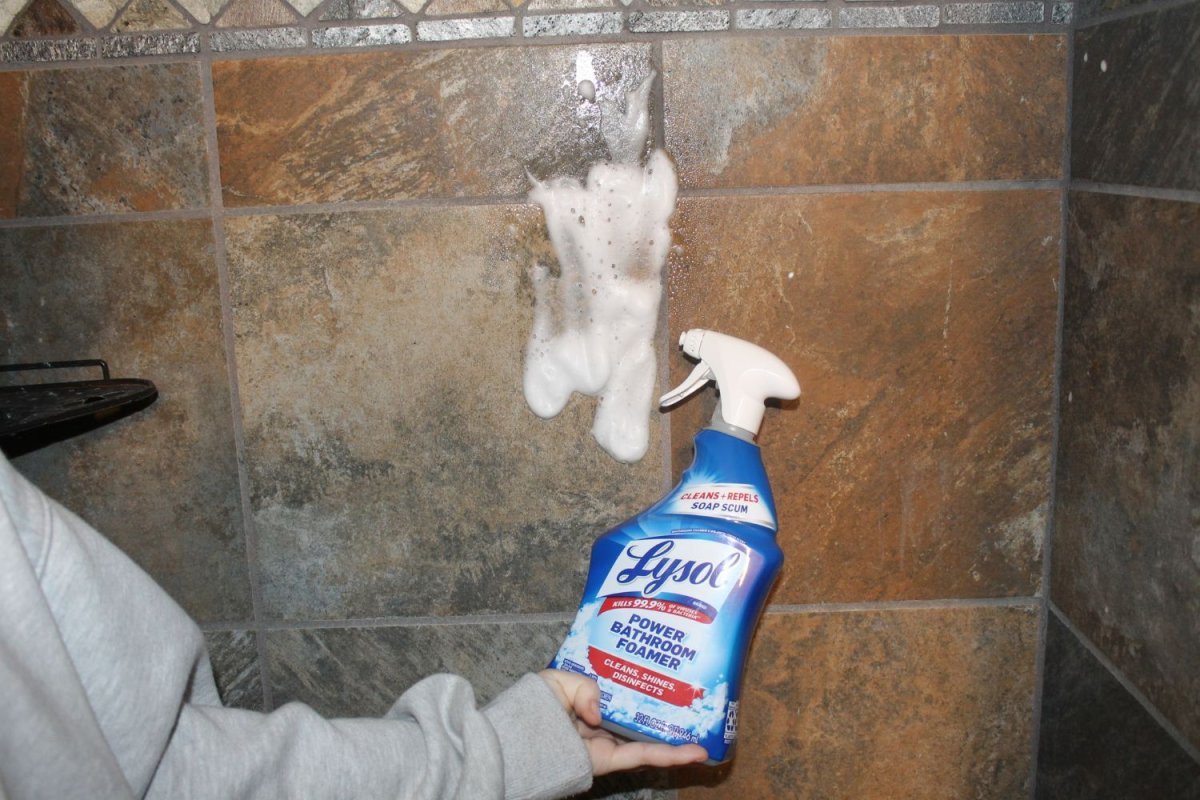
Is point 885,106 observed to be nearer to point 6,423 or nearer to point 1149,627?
point 1149,627

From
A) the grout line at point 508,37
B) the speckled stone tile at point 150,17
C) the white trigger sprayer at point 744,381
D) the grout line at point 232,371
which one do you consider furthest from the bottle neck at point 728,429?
the speckled stone tile at point 150,17

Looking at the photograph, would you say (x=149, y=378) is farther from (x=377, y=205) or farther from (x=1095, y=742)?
(x=1095, y=742)

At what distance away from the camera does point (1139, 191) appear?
0.61 metres

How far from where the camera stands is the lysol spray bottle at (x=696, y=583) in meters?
0.66

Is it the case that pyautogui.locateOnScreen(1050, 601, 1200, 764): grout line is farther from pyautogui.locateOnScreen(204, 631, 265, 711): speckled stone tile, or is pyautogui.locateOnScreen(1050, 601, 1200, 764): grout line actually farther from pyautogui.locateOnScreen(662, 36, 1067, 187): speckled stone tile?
pyautogui.locateOnScreen(204, 631, 265, 711): speckled stone tile

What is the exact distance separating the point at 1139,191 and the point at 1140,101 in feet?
0.19

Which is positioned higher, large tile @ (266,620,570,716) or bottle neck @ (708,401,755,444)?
bottle neck @ (708,401,755,444)

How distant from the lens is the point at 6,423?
62 cm

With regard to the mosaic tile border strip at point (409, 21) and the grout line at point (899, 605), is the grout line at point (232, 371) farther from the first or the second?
the grout line at point (899, 605)

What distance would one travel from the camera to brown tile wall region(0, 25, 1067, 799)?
2.33 ft

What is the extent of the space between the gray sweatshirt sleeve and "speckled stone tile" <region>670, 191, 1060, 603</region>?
0.28 m

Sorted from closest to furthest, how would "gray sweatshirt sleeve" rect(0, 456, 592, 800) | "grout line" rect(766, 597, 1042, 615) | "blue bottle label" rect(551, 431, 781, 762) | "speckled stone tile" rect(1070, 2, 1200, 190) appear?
"gray sweatshirt sleeve" rect(0, 456, 592, 800), "speckled stone tile" rect(1070, 2, 1200, 190), "blue bottle label" rect(551, 431, 781, 762), "grout line" rect(766, 597, 1042, 615)

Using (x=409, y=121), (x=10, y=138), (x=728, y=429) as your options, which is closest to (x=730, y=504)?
(x=728, y=429)

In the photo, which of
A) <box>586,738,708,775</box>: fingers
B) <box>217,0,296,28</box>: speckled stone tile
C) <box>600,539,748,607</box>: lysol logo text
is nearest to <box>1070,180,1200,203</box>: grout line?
<box>600,539,748,607</box>: lysol logo text
